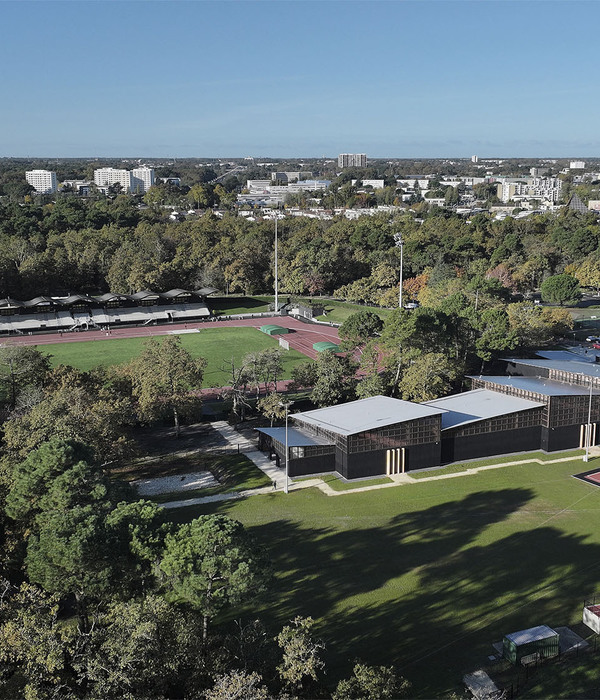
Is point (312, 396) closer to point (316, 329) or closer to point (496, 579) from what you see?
point (496, 579)

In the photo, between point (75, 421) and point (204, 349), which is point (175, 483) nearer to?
point (75, 421)

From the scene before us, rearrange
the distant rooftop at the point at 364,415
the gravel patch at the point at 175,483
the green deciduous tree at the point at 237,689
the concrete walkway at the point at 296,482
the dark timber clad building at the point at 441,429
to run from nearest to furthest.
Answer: the green deciduous tree at the point at 237,689
the concrete walkway at the point at 296,482
the gravel patch at the point at 175,483
the dark timber clad building at the point at 441,429
the distant rooftop at the point at 364,415

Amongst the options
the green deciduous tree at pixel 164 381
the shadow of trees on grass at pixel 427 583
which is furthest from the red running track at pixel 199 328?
the shadow of trees on grass at pixel 427 583

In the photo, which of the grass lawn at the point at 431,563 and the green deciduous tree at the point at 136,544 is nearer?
the green deciduous tree at the point at 136,544

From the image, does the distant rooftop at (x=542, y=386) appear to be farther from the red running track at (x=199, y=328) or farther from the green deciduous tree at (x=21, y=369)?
the green deciduous tree at (x=21, y=369)

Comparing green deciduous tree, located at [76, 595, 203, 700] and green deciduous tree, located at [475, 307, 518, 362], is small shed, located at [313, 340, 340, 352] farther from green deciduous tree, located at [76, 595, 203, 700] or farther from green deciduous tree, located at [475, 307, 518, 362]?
green deciduous tree, located at [76, 595, 203, 700]
